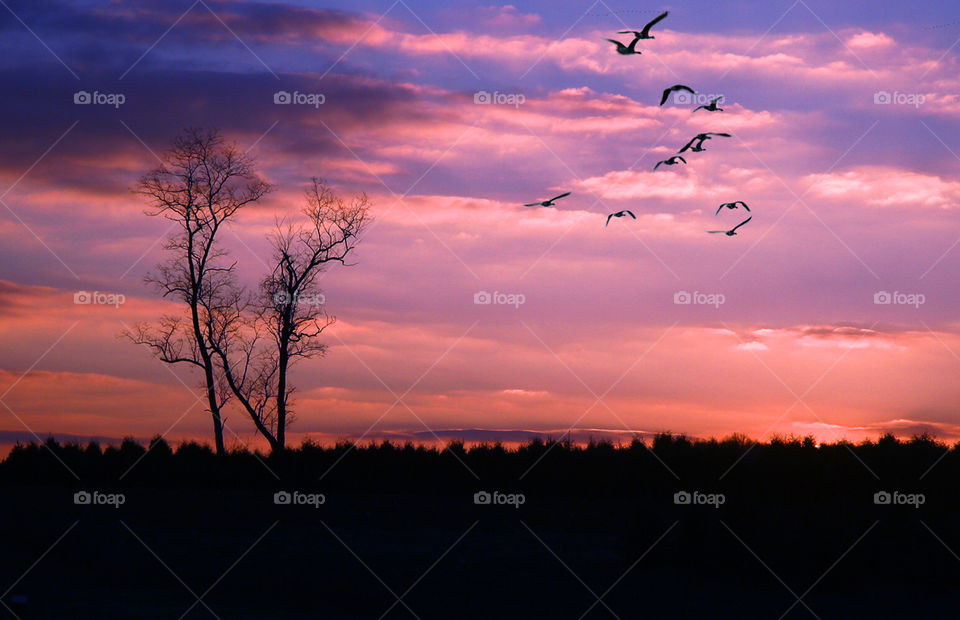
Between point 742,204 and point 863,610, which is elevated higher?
point 742,204

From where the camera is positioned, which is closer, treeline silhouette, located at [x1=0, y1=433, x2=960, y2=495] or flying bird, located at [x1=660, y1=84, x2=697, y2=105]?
flying bird, located at [x1=660, y1=84, x2=697, y2=105]

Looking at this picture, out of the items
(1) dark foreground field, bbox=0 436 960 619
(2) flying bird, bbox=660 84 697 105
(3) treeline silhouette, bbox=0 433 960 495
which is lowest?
(1) dark foreground field, bbox=0 436 960 619

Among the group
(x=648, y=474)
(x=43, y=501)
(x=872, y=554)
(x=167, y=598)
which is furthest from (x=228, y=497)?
(x=872, y=554)

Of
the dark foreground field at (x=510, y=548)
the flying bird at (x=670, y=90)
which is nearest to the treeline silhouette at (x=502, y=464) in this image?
the dark foreground field at (x=510, y=548)

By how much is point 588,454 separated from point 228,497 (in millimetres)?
11164

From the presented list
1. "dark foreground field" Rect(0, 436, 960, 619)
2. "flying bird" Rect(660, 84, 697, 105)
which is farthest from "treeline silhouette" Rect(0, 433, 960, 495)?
"flying bird" Rect(660, 84, 697, 105)

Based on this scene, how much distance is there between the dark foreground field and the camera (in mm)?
15398

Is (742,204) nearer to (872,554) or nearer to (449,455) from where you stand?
(872,554)

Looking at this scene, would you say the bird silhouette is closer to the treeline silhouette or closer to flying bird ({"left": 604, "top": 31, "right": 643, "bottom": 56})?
flying bird ({"left": 604, "top": 31, "right": 643, "bottom": 56})

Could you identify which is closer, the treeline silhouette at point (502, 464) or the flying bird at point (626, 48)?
the flying bird at point (626, 48)

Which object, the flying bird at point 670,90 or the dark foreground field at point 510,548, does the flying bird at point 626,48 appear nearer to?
the flying bird at point 670,90

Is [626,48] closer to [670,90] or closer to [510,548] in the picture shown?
[670,90]

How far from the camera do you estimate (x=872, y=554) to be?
55.8 ft

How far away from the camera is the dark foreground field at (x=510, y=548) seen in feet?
50.5
